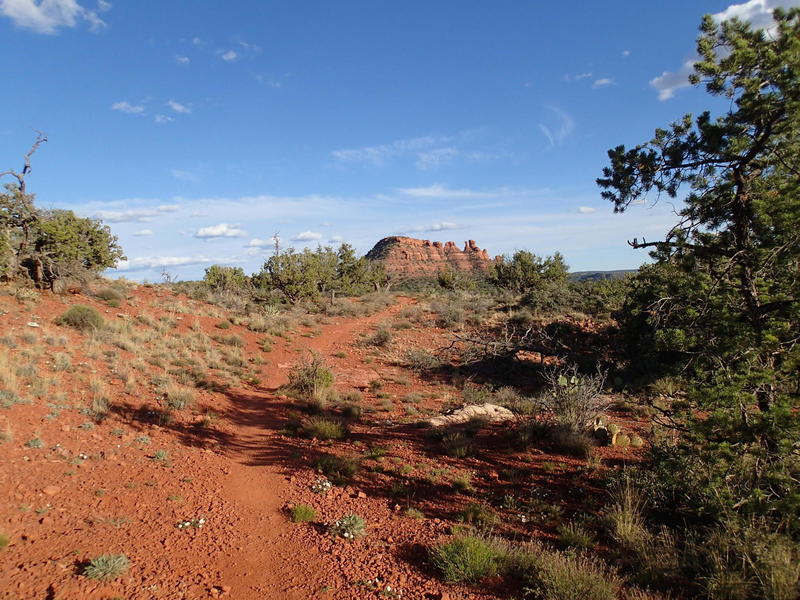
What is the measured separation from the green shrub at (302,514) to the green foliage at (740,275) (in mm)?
4932

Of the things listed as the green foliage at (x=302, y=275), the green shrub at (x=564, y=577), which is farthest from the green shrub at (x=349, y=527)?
the green foliage at (x=302, y=275)

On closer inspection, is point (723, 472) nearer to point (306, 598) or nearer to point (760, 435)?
point (760, 435)

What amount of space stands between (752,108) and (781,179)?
41.0 inches

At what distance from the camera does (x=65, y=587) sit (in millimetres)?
4160

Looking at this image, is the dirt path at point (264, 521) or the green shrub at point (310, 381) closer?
the dirt path at point (264, 521)

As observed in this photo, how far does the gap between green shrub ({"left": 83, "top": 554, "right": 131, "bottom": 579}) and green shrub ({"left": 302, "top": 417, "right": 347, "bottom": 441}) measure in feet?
16.4

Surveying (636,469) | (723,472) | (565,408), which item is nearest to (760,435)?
(723,472)

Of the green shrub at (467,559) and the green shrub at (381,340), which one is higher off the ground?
the green shrub at (381,340)

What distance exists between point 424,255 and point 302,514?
132557mm

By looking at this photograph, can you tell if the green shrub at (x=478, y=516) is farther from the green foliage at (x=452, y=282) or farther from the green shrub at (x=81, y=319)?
the green foliage at (x=452, y=282)

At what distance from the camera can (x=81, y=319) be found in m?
14.0

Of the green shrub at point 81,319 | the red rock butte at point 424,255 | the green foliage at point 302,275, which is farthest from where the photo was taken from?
the red rock butte at point 424,255

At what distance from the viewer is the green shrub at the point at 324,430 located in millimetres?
9430

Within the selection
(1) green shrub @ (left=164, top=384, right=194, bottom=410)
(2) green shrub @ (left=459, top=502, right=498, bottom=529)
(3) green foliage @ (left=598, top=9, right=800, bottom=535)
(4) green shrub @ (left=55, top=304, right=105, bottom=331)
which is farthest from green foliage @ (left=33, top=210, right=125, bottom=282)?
(3) green foliage @ (left=598, top=9, right=800, bottom=535)
